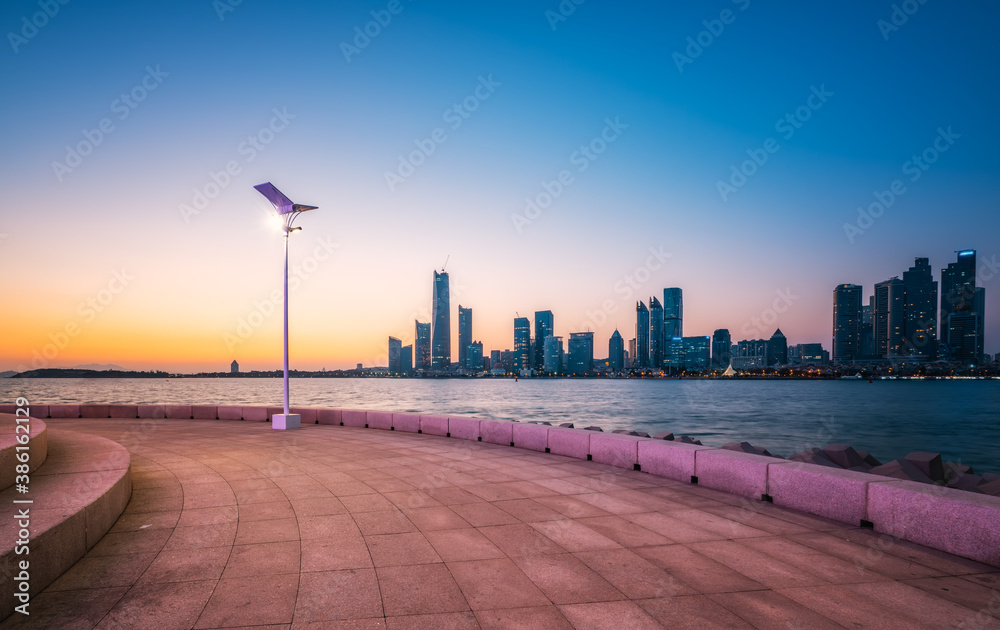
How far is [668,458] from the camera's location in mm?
9641

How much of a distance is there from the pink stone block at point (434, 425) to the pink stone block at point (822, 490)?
9.88 meters

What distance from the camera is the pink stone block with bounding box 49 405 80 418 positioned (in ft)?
76.2

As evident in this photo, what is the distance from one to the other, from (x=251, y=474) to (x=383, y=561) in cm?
553

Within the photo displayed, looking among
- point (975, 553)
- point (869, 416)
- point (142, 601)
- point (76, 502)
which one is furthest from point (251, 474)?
point (869, 416)

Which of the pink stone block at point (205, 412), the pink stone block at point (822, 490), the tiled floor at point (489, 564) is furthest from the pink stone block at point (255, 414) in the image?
the pink stone block at point (822, 490)

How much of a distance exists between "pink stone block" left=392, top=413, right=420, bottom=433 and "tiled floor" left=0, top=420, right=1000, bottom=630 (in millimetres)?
7463

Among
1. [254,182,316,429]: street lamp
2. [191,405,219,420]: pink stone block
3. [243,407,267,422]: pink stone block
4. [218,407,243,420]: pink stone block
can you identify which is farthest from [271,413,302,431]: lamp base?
[191,405,219,420]: pink stone block

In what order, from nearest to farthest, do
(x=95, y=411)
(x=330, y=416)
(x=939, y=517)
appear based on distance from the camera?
(x=939, y=517) → (x=330, y=416) → (x=95, y=411)

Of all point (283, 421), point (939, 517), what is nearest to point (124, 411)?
point (283, 421)

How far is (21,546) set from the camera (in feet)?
14.5

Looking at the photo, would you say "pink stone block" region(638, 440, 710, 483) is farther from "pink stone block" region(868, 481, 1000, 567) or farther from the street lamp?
the street lamp

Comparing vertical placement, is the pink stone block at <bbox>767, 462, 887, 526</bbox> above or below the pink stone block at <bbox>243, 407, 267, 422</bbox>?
above

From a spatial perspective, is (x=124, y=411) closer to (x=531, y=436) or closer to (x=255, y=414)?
(x=255, y=414)

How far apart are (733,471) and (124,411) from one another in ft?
83.4
